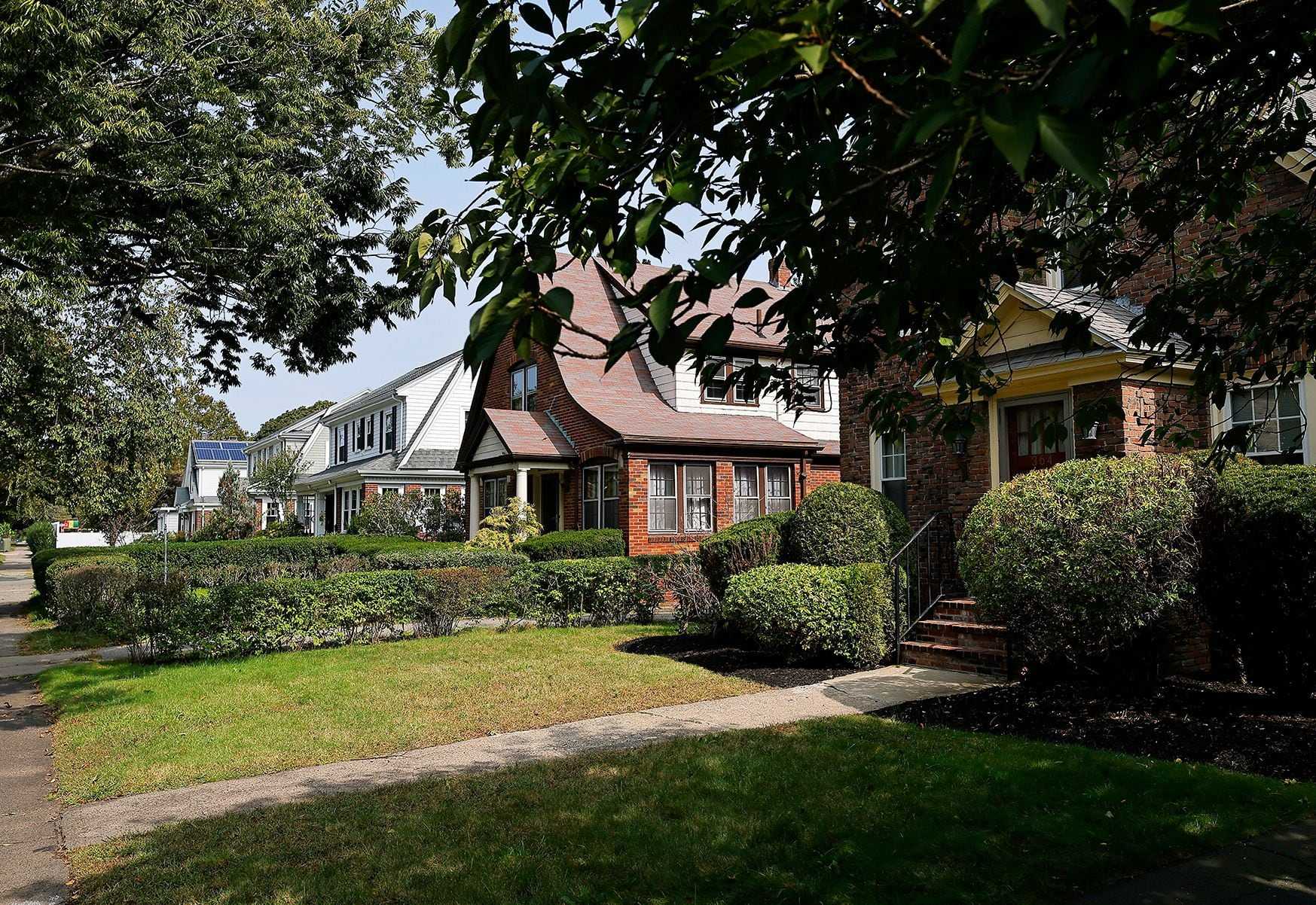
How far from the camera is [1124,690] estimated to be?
8.84 m

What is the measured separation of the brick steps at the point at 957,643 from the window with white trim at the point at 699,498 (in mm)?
10985

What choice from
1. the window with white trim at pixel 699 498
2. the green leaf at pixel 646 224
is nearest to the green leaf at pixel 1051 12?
the green leaf at pixel 646 224

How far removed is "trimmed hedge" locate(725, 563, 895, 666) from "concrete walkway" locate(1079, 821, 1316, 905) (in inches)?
230

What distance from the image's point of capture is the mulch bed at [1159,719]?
686 centimetres

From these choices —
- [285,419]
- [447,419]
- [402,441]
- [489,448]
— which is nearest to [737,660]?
[489,448]

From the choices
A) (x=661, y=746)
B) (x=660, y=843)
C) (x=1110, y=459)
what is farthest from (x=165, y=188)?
(x=1110, y=459)

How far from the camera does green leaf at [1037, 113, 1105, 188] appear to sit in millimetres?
1478

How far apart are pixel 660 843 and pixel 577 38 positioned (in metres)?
4.33

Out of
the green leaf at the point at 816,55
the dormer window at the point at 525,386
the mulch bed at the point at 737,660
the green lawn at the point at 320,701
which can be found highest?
the dormer window at the point at 525,386

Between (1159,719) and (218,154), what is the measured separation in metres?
10.9

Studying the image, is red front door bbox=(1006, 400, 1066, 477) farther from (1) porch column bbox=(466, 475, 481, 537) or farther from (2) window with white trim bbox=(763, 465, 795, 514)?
(1) porch column bbox=(466, 475, 481, 537)

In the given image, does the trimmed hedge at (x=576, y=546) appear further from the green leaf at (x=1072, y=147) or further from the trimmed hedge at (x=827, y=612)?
the green leaf at (x=1072, y=147)

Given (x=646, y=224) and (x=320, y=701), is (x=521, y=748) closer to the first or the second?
(x=320, y=701)

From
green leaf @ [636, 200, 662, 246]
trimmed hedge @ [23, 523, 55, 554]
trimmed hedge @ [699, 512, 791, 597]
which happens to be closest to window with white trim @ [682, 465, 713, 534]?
trimmed hedge @ [699, 512, 791, 597]
